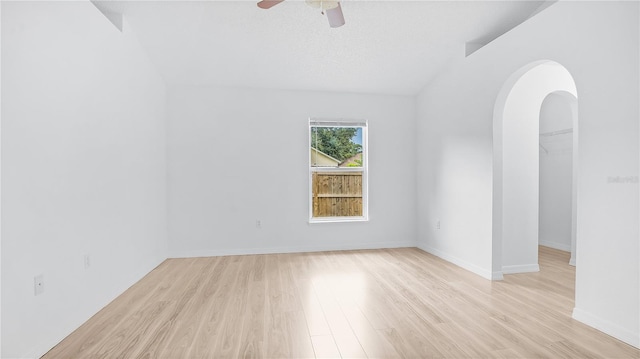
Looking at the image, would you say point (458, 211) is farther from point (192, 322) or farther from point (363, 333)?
point (192, 322)

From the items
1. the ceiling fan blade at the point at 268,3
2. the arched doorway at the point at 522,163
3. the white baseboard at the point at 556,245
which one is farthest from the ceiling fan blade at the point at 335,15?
the white baseboard at the point at 556,245

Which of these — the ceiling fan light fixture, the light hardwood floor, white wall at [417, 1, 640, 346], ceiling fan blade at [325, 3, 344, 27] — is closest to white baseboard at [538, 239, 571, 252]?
the light hardwood floor

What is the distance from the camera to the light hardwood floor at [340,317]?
219 cm

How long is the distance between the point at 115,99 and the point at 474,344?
3595 millimetres

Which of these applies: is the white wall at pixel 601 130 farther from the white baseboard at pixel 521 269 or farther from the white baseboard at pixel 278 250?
the white baseboard at pixel 278 250

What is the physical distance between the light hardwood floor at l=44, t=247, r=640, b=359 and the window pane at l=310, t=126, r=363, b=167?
1.77 meters

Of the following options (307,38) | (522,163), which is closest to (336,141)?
(307,38)

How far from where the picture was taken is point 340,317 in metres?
2.70

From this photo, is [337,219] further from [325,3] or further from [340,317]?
[325,3]

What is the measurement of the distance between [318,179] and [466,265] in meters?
2.38

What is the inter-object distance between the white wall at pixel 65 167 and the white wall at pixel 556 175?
589 centimetres

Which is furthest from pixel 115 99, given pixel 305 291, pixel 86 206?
pixel 305 291

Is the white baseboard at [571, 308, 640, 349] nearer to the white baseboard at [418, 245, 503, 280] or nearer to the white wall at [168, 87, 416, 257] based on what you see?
the white baseboard at [418, 245, 503, 280]

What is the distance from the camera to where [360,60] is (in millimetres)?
4387
